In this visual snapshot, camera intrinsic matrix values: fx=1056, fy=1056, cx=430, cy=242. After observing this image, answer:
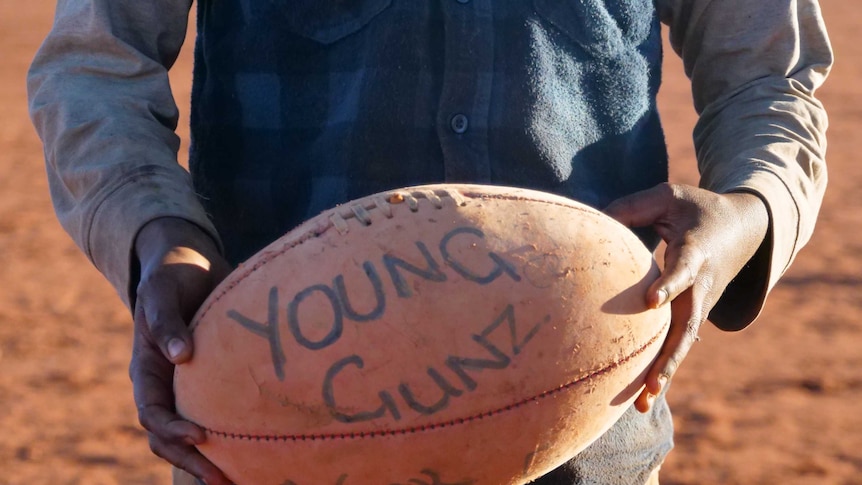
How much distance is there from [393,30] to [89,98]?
2.06 ft

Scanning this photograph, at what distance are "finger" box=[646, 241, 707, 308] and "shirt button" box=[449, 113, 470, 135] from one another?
1.56 ft

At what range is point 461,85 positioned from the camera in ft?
7.00

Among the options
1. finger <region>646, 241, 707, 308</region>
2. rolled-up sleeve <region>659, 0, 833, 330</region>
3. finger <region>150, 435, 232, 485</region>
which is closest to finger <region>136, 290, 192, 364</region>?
finger <region>150, 435, 232, 485</region>

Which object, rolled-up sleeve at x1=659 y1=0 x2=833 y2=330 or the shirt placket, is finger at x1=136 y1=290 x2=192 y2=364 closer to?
the shirt placket

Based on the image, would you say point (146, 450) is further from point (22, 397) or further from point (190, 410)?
point (190, 410)

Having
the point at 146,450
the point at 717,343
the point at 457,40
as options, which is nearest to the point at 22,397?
the point at 146,450

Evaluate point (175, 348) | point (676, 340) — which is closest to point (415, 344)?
point (175, 348)

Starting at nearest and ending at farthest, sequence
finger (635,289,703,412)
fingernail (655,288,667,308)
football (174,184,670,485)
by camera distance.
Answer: football (174,184,670,485), fingernail (655,288,667,308), finger (635,289,703,412)

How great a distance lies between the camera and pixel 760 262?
2.26 metres

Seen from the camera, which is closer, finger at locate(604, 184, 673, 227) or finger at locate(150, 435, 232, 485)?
finger at locate(150, 435, 232, 485)

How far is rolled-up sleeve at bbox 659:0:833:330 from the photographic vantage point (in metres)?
2.27

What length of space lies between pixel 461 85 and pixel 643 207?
0.44m

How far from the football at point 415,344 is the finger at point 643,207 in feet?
0.57

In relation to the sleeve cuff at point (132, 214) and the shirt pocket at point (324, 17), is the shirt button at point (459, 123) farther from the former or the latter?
the sleeve cuff at point (132, 214)
